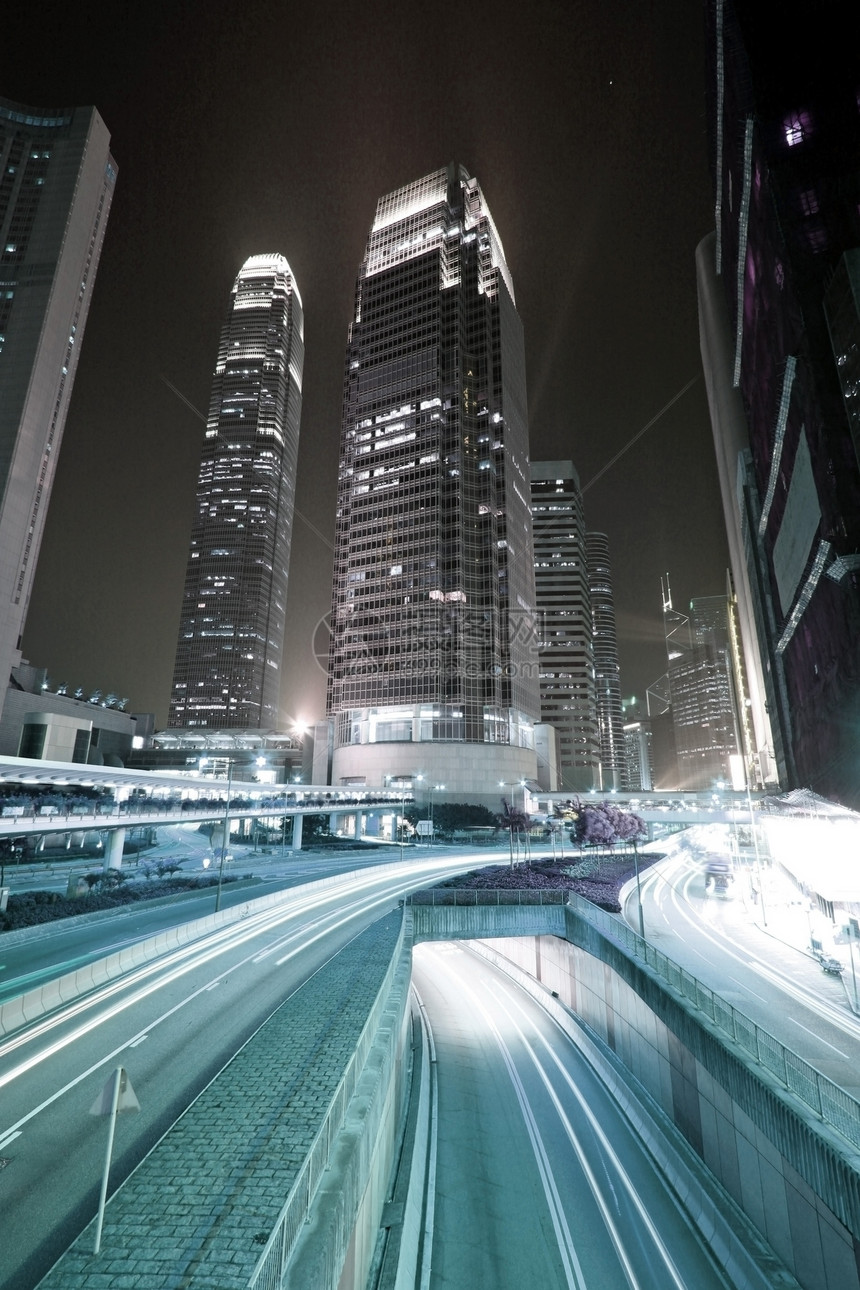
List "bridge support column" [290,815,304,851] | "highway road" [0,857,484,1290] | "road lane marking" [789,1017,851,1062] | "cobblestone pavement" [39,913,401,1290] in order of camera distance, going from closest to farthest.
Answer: "cobblestone pavement" [39,913,401,1290] → "highway road" [0,857,484,1290] → "road lane marking" [789,1017,851,1062] → "bridge support column" [290,815,304,851]

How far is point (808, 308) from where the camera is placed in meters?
45.7

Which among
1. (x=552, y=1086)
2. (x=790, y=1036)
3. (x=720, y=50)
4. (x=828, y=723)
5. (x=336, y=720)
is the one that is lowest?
(x=552, y=1086)

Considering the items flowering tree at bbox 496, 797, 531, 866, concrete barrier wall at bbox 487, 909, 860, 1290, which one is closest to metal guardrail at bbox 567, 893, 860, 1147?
concrete barrier wall at bbox 487, 909, 860, 1290

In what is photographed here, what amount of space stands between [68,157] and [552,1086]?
463ft

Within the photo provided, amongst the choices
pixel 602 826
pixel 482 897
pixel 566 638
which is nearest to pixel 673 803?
pixel 566 638

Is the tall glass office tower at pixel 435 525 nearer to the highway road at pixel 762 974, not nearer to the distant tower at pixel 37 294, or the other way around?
the distant tower at pixel 37 294

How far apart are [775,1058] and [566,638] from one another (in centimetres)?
16572

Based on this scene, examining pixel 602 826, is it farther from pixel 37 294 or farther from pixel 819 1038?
pixel 37 294

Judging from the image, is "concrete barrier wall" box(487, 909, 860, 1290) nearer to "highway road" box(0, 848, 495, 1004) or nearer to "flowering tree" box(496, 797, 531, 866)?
"highway road" box(0, 848, 495, 1004)

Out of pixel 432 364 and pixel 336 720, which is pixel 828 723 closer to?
pixel 336 720

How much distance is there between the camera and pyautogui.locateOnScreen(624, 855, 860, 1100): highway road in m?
21.8

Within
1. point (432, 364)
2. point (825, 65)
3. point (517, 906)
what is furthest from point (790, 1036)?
point (432, 364)

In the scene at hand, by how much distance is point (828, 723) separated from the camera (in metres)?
52.6

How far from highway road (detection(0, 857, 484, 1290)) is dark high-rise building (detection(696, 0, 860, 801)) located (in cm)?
4316
